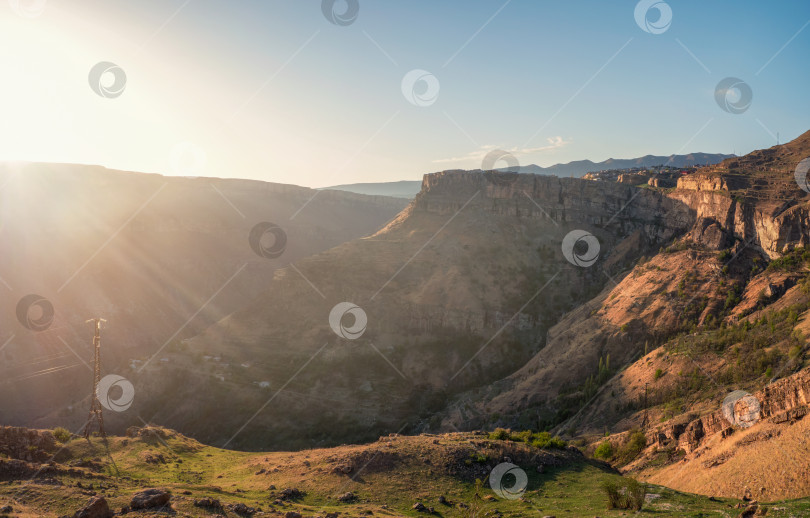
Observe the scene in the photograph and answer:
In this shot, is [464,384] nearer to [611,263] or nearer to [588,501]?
[611,263]

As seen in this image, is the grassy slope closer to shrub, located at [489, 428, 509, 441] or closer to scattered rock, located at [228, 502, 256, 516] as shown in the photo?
scattered rock, located at [228, 502, 256, 516]

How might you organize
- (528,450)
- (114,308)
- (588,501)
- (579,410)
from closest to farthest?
(588,501) → (528,450) → (579,410) → (114,308)

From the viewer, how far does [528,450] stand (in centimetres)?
3084

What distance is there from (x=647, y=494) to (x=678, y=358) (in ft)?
79.9

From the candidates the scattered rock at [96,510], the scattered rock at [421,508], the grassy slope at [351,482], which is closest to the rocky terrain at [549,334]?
the grassy slope at [351,482]

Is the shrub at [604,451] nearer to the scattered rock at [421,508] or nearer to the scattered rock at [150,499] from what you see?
the scattered rock at [421,508]

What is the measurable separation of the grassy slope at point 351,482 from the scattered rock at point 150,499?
0.54m

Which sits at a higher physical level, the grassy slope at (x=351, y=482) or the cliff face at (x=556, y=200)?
the cliff face at (x=556, y=200)

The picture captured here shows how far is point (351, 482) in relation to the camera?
2645 cm

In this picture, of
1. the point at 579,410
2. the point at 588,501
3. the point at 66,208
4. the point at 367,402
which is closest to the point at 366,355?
the point at 367,402

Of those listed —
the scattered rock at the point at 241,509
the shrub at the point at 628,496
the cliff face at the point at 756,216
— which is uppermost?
the cliff face at the point at 756,216

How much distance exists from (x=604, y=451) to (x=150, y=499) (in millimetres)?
31347

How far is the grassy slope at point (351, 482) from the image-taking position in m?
19.1

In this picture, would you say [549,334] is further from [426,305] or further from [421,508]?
[421,508]
